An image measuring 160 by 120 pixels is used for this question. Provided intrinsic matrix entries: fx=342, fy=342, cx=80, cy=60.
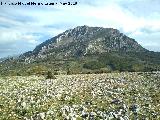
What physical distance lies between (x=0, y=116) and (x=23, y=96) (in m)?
8.78

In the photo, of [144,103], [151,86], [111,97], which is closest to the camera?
[144,103]

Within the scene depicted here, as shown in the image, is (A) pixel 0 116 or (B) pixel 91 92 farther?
(B) pixel 91 92

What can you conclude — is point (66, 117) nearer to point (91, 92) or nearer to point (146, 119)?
point (146, 119)

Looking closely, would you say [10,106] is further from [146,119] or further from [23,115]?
[146,119]

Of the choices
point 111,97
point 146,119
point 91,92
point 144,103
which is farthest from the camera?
point 91,92

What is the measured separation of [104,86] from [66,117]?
18444 mm

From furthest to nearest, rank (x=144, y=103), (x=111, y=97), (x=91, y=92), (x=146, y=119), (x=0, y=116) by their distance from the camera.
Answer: (x=91, y=92) → (x=111, y=97) → (x=144, y=103) → (x=0, y=116) → (x=146, y=119)

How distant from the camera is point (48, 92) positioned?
1609 inches

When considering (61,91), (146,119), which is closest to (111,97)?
(61,91)

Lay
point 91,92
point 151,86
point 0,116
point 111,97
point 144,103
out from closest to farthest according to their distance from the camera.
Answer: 1. point 0,116
2. point 144,103
3. point 111,97
4. point 91,92
5. point 151,86

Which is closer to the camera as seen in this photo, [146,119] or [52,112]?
[146,119]

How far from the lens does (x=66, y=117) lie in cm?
2761

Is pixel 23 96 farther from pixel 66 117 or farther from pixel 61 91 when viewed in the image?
pixel 66 117

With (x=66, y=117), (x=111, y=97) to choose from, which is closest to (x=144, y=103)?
(x=111, y=97)
